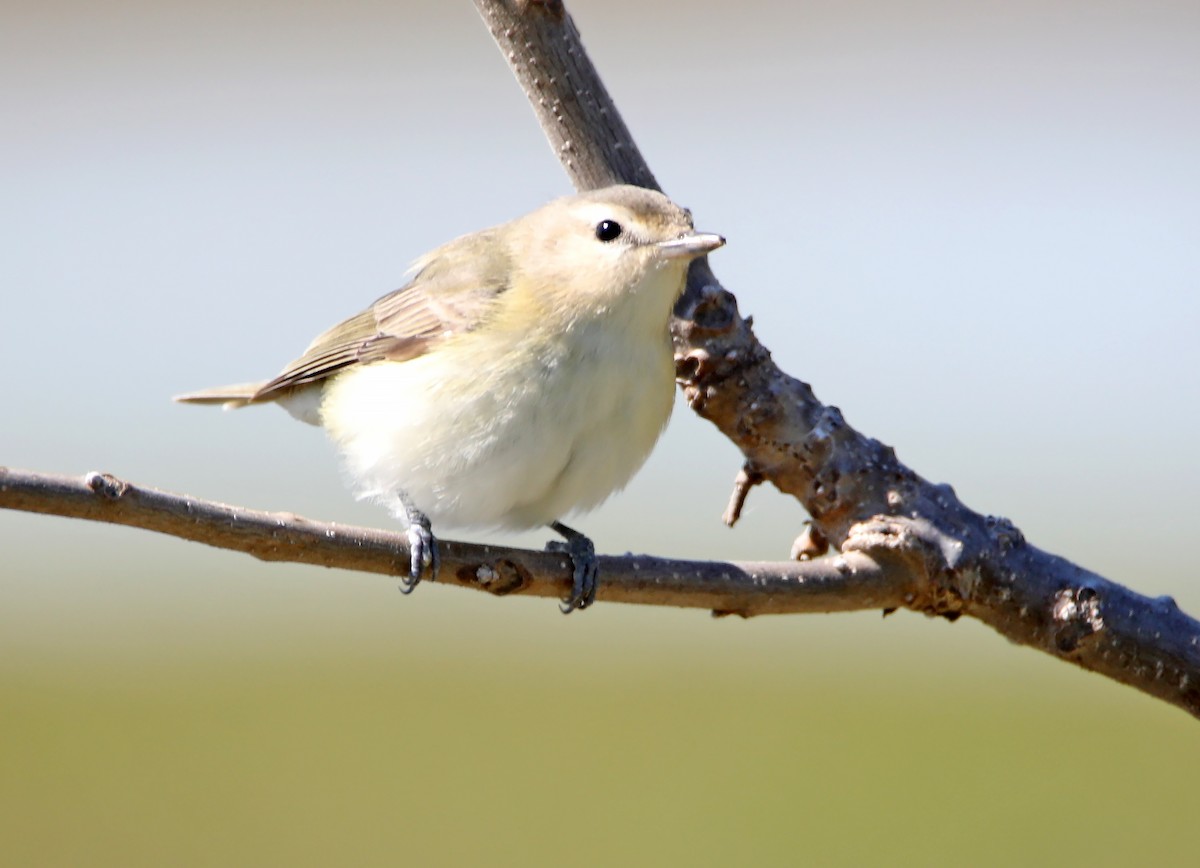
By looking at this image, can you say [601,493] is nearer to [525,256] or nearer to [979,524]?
[525,256]

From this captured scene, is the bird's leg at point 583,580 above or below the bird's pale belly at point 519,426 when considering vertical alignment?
below

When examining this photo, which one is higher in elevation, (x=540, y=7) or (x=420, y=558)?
(x=540, y=7)

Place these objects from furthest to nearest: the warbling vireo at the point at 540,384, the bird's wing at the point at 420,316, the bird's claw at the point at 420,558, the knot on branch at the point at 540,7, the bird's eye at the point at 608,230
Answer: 1. the bird's wing at the point at 420,316
2. the bird's eye at the point at 608,230
3. the warbling vireo at the point at 540,384
4. the knot on branch at the point at 540,7
5. the bird's claw at the point at 420,558

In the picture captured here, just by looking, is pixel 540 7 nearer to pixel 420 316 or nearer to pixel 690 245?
pixel 690 245

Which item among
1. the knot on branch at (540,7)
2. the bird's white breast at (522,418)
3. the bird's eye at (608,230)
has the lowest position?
the bird's white breast at (522,418)

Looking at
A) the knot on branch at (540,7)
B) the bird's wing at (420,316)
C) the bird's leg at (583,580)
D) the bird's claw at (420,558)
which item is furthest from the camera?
the bird's wing at (420,316)

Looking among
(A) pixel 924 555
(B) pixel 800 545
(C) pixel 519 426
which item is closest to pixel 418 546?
(C) pixel 519 426

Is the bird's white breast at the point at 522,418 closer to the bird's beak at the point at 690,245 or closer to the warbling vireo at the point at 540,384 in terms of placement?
the warbling vireo at the point at 540,384

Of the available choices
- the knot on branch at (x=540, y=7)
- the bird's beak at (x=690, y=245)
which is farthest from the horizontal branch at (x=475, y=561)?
the knot on branch at (x=540, y=7)
